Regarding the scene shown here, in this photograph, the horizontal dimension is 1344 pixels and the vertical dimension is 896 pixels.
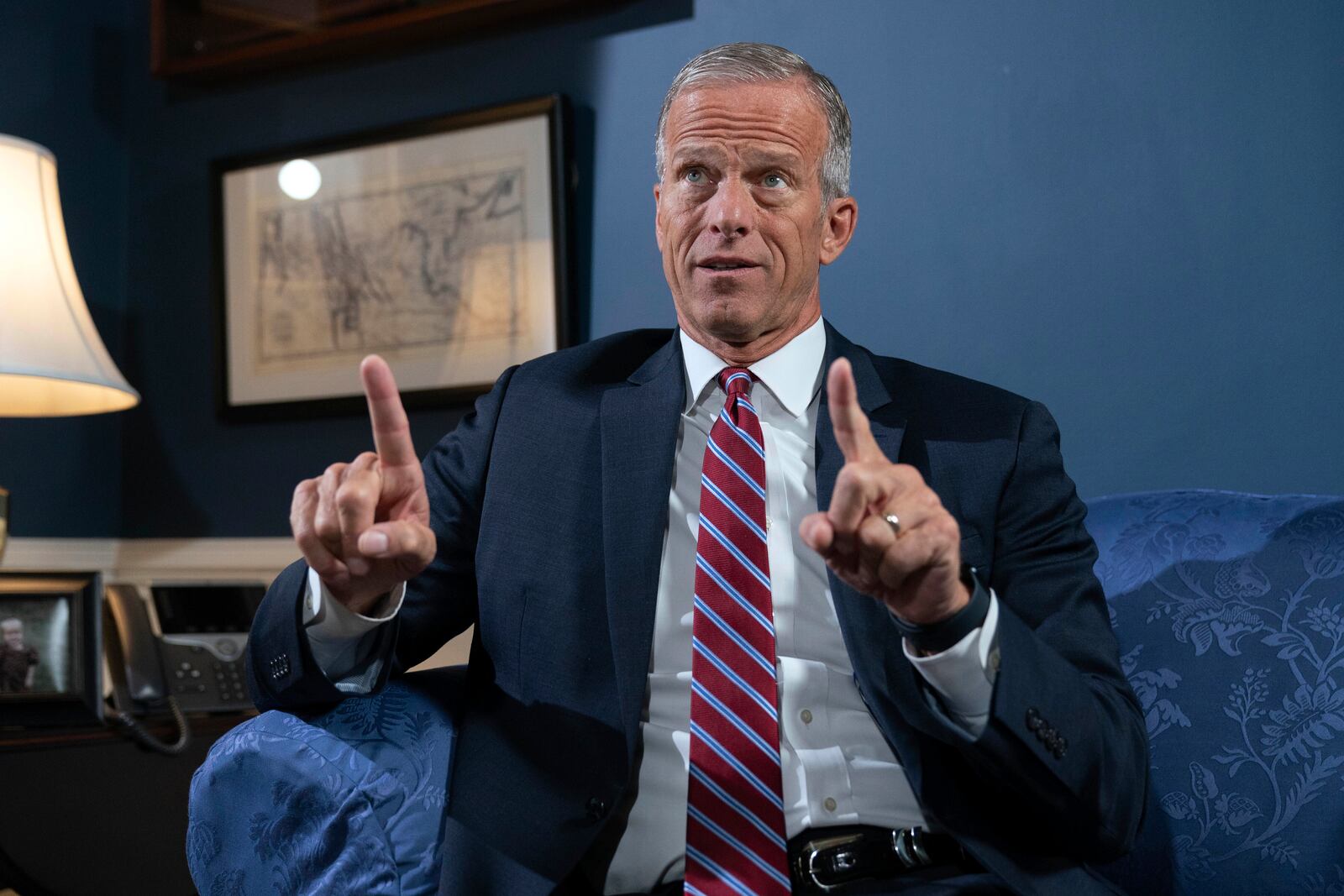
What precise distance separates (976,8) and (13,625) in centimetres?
188

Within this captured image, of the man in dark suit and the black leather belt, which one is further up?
the man in dark suit

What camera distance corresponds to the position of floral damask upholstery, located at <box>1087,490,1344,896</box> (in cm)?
127

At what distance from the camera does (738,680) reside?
124cm

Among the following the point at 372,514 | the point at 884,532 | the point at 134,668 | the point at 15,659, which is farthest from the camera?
the point at 134,668

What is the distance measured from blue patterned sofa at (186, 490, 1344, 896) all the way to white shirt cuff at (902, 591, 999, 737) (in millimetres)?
401

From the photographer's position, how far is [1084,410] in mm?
1951

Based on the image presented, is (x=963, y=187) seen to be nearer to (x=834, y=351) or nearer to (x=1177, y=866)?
(x=834, y=351)

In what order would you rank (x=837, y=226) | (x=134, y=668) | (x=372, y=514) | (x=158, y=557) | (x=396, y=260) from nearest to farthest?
1. (x=372, y=514)
2. (x=837, y=226)
3. (x=134, y=668)
4. (x=396, y=260)
5. (x=158, y=557)

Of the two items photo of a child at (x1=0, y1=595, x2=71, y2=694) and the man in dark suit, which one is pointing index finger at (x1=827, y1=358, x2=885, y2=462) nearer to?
the man in dark suit

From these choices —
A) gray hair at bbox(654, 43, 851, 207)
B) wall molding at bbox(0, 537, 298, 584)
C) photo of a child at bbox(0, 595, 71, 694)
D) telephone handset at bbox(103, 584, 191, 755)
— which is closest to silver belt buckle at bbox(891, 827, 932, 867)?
gray hair at bbox(654, 43, 851, 207)

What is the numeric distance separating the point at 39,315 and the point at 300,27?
0.89m

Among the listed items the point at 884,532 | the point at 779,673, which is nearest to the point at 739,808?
the point at 779,673

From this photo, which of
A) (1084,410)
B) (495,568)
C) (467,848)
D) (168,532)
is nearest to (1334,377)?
(1084,410)

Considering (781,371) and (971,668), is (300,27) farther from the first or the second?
(971,668)
